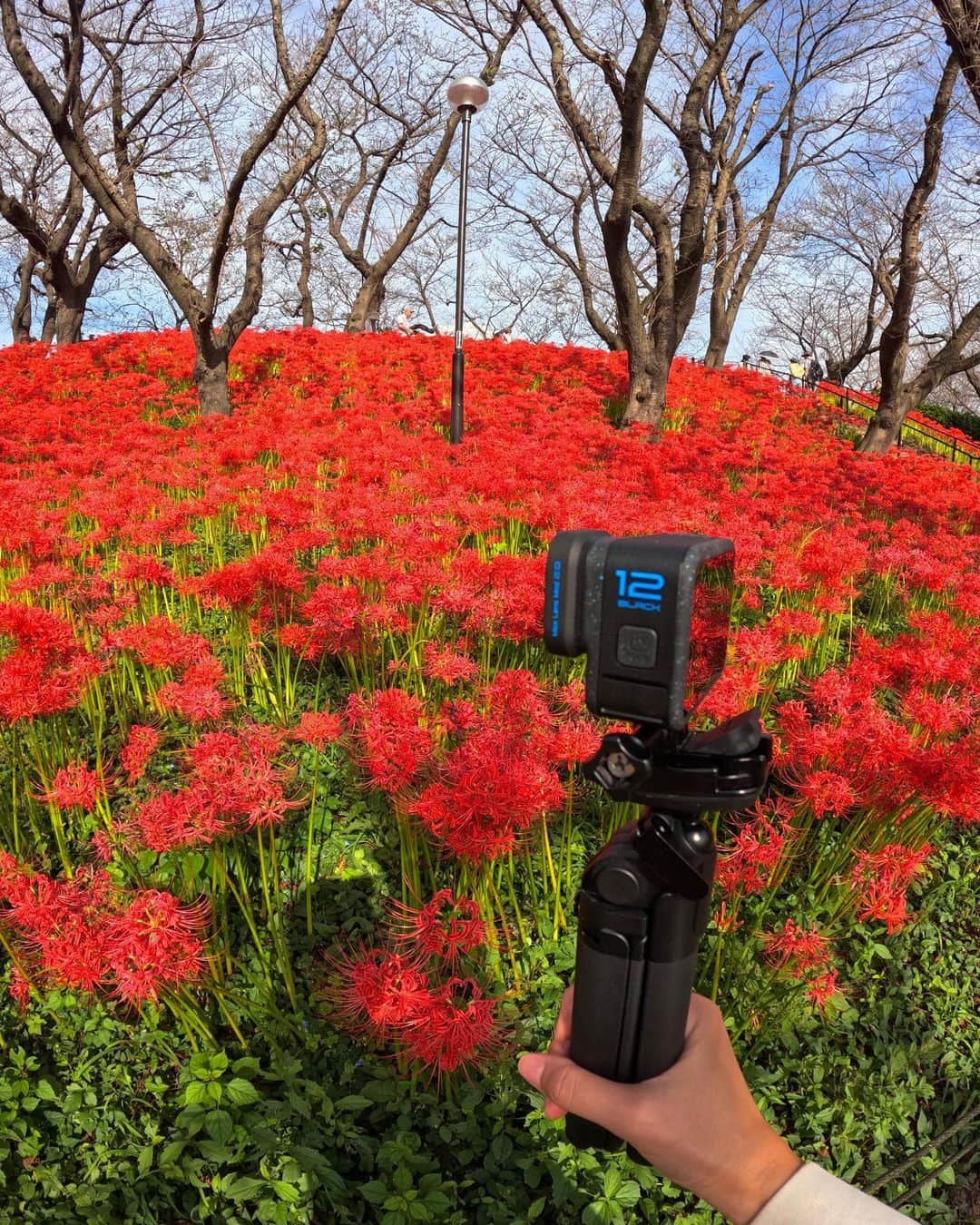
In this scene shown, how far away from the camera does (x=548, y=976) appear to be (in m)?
2.46

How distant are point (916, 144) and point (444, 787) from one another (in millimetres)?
10646

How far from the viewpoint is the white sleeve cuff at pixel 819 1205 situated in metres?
0.83

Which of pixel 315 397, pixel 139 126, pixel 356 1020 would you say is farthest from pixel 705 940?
pixel 139 126

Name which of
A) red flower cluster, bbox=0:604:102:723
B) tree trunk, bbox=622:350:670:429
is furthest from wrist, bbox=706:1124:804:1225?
tree trunk, bbox=622:350:670:429

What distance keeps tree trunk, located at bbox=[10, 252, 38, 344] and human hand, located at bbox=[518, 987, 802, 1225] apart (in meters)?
27.4

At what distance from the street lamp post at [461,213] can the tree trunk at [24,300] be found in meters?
20.0

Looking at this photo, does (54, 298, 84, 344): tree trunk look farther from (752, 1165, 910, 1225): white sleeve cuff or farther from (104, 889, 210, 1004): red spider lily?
(752, 1165, 910, 1225): white sleeve cuff

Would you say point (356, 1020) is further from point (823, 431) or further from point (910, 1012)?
point (823, 431)

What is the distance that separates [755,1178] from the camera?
91cm

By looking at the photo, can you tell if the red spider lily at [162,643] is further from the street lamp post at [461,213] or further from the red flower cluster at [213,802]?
the street lamp post at [461,213]

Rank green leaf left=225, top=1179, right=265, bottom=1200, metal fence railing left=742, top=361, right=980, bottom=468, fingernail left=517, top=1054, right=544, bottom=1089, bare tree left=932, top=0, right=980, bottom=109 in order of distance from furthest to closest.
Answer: metal fence railing left=742, top=361, right=980, bottom=468 → bare tree left=932, top=0, right=980, bottom=109 → green leaf left=225, top=1179, right=265, bottom=1200 → fingernail left=517, top=1054, right=544, bottom=1089

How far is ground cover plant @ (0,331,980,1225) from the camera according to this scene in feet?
6.20

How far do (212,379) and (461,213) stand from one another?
3.27 m

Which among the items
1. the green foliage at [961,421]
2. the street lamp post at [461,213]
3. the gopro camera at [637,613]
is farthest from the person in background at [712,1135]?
the green foliage at [961,421]
